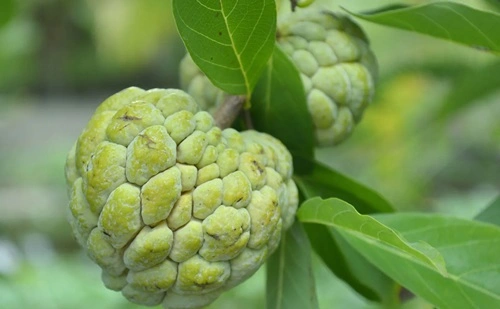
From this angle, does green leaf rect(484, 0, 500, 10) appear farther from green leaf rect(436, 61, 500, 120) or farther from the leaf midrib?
the leaf midrib

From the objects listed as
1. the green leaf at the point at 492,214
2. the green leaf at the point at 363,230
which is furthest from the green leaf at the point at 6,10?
the green leaf at the point at 492,214

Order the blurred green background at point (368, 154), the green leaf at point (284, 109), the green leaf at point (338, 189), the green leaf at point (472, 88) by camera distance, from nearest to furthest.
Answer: the green leaf at point (284, 109), the green leaf at point (338, 189), the green leaf at point (472, 88), the blurred green background at point (368, 154)

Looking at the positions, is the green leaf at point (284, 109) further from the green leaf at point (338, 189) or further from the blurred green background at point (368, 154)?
the blurred green background at point (368, 154)

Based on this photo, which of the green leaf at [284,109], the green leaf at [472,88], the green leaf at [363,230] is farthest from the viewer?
the green leaf at [472,88]

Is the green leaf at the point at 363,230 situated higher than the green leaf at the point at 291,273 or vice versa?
the green leaf at the point at 363,230

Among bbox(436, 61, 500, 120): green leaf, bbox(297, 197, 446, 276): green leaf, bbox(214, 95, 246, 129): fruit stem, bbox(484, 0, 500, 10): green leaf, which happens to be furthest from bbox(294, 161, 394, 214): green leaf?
bbox(436, 61, 500, 120): green leaf

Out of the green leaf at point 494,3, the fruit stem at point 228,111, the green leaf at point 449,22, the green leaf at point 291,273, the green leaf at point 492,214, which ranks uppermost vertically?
the green leaf at point 449,22
